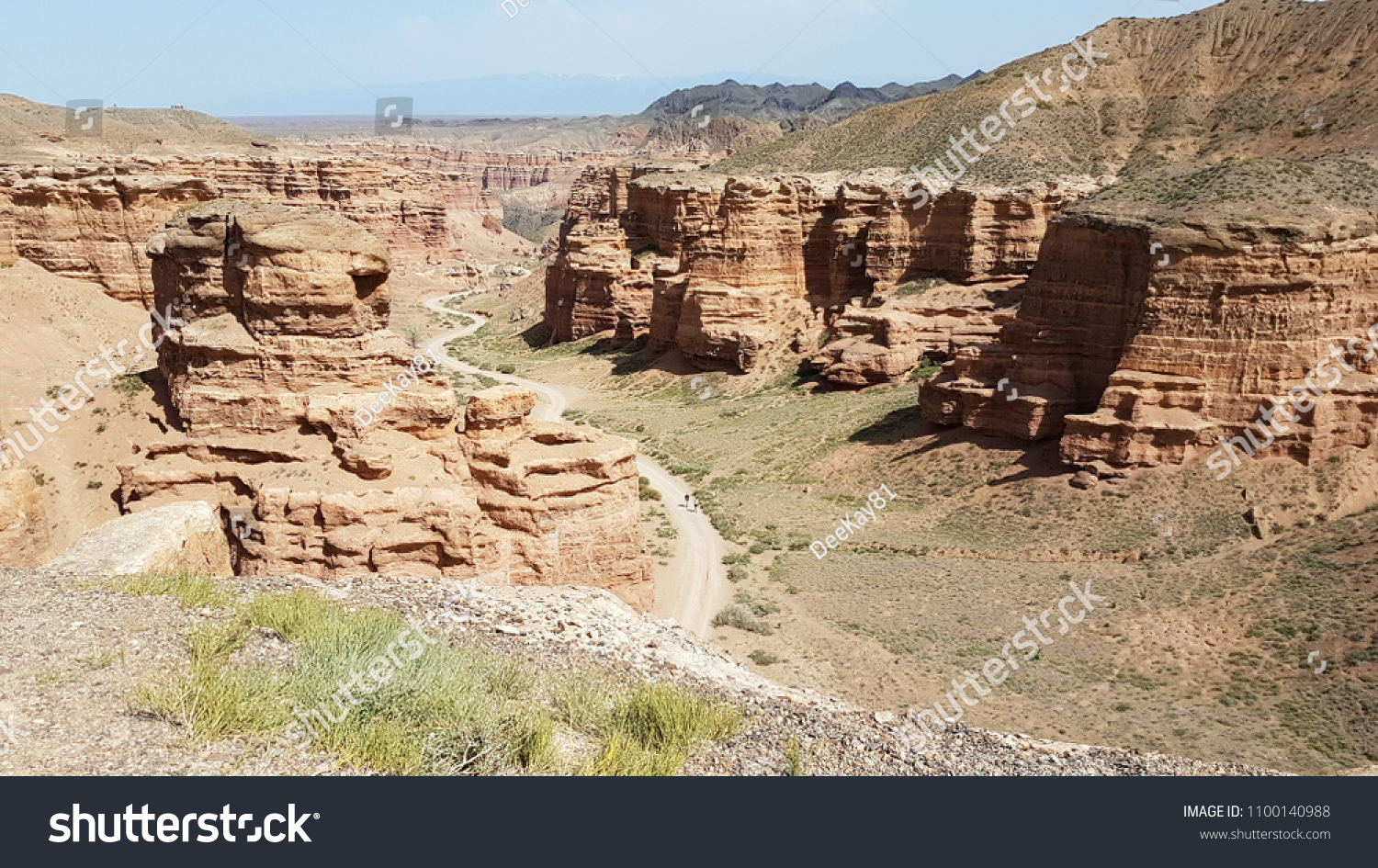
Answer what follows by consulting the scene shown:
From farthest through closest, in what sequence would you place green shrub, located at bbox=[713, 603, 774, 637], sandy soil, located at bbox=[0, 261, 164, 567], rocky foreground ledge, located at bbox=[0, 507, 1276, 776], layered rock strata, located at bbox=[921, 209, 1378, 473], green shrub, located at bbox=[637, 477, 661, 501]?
green shrub, located at bbox=[637, 477, 661, 501], layered rock strata, located at bbox=[921, 209, 1378, 473], green shrub, located at bbox=[713, 603, 774, 637], sandy soil, located at bbox=[0, 261, 164, 567], rocky foreground ledge, located at bbox=[0, 507, 1276, 776]

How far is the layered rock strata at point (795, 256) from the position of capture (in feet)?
151

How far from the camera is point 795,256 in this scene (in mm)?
53031

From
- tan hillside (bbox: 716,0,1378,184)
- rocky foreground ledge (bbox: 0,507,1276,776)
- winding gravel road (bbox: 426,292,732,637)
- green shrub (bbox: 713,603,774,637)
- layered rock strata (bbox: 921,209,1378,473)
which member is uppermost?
tan hillside (bbox: 716,0,1378,184)

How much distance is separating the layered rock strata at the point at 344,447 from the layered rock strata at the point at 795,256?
28.4m

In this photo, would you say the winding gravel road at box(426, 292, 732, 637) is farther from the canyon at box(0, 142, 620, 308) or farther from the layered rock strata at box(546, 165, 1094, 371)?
the canyon at box(0, 142, 620, 308)

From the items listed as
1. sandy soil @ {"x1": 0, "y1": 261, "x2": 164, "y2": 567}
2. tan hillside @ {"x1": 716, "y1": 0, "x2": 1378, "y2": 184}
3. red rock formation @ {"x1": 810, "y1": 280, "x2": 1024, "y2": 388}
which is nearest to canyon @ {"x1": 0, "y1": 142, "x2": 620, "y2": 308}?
sandy soil @ {"x1": 0, "y1": 261, "x2": 164, "y2": 567}

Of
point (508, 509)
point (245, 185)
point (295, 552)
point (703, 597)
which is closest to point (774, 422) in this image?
point (703, 597)

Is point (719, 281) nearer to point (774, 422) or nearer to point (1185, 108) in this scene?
point (774, 422)

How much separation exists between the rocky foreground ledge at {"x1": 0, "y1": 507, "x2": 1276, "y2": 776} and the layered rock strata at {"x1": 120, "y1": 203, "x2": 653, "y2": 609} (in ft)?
3.91

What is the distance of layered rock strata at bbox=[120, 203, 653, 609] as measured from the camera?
1825 cm

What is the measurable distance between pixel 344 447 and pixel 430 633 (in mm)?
6189

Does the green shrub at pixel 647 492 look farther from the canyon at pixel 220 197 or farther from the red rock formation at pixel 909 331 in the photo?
the canyon at pixel 220 197

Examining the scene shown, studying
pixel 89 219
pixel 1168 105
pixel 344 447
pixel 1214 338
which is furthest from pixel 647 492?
pixel 1168 105

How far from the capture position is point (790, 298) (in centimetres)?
5309
